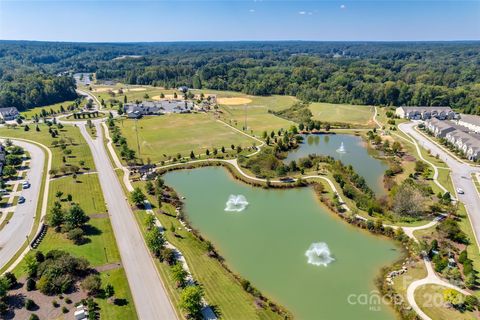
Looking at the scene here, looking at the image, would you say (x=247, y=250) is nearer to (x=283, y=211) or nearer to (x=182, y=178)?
(x=283, y=211)

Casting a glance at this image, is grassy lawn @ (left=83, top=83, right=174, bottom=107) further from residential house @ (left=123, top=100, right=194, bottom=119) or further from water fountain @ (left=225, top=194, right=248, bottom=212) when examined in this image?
water fountain @ (left=225, top=194, right=248, bottom=212)

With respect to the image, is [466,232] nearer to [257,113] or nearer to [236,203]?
[236,203]

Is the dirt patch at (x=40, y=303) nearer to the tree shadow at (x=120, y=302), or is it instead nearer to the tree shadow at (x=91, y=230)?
the tree shadow at (x=120, y=302)

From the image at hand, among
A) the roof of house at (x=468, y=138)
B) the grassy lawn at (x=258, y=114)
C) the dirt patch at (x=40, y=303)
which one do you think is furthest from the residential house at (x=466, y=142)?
the dirt patch at (x=40, y=303)

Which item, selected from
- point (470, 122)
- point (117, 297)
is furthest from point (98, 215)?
point (470, 122)

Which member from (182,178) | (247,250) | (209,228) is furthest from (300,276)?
(182,178)

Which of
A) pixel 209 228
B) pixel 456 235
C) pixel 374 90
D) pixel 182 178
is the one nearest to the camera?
pixel 456 235
